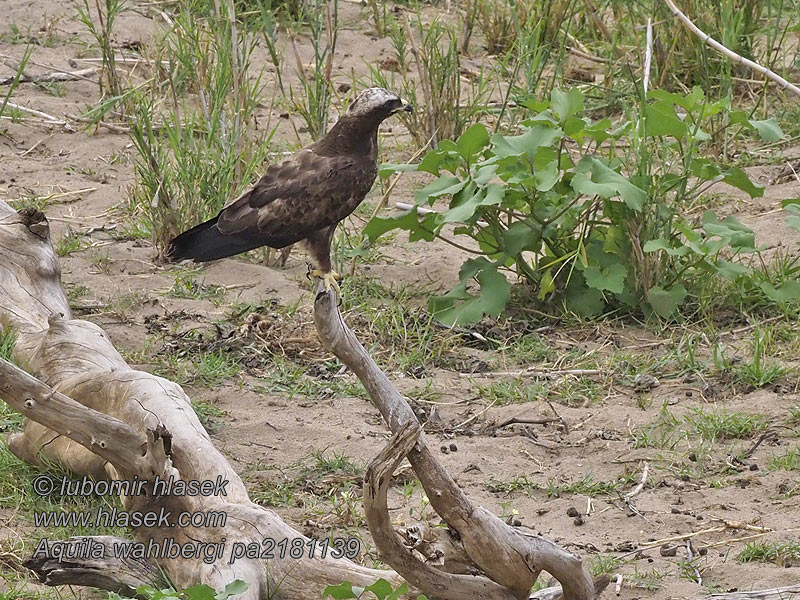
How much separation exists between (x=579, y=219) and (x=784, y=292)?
91 cm

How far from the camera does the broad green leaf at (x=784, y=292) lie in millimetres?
4828

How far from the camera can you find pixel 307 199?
424 cm

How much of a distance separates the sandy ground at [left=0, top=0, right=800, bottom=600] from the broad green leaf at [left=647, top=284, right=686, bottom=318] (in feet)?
0.45

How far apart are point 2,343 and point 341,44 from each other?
410 centimetres

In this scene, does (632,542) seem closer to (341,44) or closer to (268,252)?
(268,252)

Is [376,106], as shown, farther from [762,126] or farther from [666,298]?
[762,126]

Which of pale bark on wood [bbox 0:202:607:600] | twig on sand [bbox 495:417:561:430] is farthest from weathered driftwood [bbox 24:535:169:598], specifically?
twig on sand [bbox 495:417:561:430]

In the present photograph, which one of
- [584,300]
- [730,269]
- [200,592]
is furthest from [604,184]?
[200,592]

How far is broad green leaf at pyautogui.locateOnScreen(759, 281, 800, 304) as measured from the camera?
483 cm

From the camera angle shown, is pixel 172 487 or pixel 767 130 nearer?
pixel 172 487

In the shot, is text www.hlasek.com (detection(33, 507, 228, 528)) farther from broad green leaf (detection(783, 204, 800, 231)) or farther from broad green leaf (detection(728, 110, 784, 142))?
broad green leaf (detection(728, 110, 784, 142))

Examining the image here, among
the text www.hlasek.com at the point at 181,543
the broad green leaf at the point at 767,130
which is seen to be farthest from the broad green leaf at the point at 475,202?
the text www.hlasek.com at the point at 181,543

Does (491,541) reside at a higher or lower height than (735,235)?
lower

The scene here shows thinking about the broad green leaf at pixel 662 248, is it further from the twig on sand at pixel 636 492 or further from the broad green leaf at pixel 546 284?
the twig on sand at pixel 636 492
